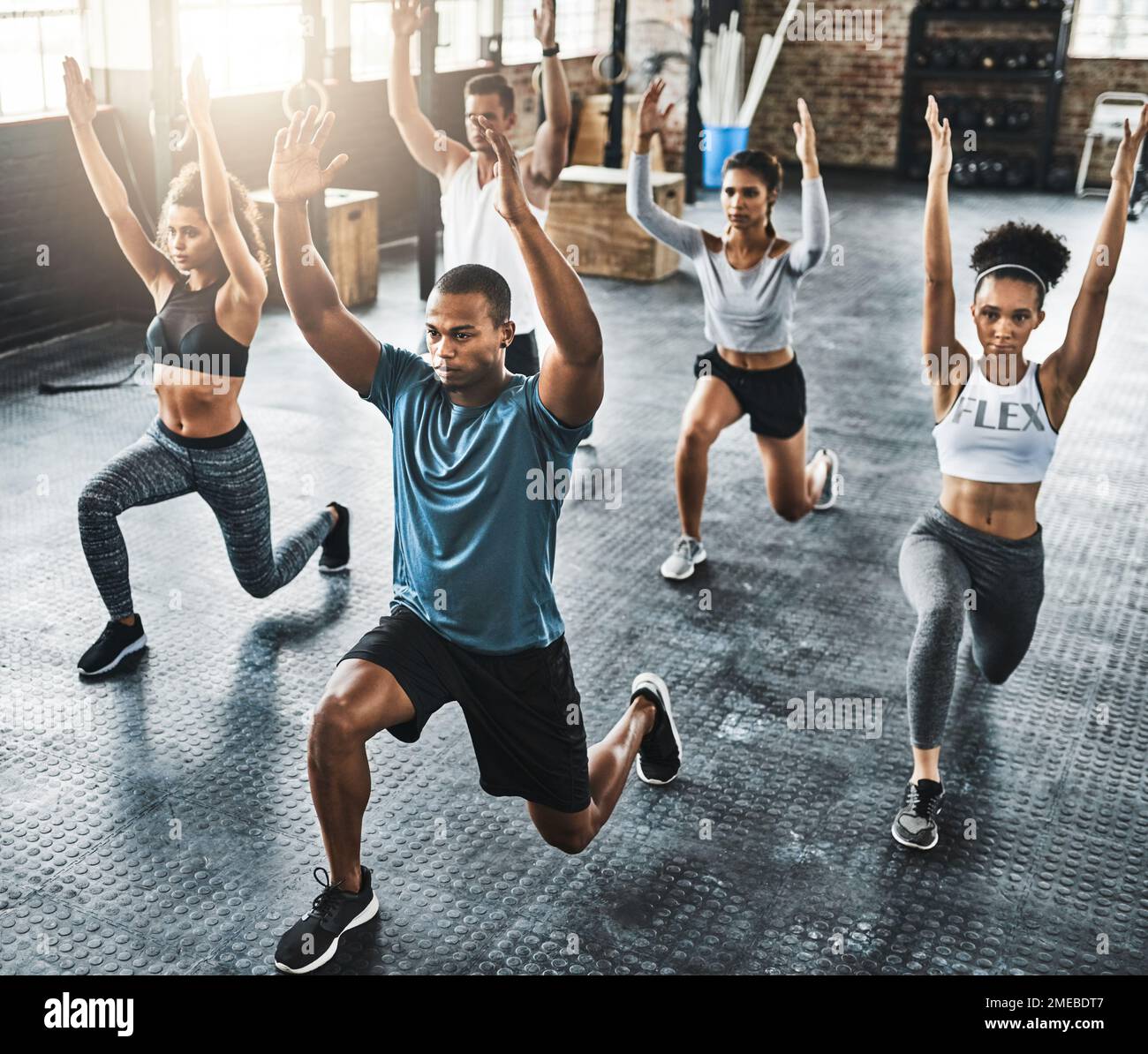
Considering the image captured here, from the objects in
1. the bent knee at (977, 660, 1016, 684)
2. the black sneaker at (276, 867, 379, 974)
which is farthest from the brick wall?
the black sneaker at (276, 867, 379, 974)

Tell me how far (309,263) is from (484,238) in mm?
2116

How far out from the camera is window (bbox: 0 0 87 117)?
6.20 m

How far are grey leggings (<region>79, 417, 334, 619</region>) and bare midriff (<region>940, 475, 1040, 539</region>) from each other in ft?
6.03

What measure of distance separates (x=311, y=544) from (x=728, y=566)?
1375 millimetres

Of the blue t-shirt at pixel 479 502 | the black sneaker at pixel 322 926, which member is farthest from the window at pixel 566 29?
the black sneaker at pixel 322 926

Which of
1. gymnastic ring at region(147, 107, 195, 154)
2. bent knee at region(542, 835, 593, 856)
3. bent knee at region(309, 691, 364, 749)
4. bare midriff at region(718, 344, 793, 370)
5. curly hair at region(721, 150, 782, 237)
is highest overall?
curly hair at region(721, 150, 782, 237)

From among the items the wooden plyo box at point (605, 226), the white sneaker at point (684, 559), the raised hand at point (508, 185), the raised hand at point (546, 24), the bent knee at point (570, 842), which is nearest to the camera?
the raised hand at point (508, 185)

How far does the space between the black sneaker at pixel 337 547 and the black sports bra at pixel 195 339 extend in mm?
782

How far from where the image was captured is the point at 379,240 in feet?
30.9

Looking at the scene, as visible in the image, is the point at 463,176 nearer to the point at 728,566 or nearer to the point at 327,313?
the point at 728,566

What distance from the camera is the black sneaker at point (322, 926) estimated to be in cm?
239

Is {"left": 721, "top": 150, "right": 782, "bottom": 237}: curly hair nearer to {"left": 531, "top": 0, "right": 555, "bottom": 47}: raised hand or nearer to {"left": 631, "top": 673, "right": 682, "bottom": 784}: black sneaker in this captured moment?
{"left": 531, "top": 0, "right": 555, "bottom": 47}: raised hand

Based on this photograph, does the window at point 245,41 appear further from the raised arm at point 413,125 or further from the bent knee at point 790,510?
the bent knee at point 790,510

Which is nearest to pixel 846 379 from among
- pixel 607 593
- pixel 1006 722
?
pixel 607 593
